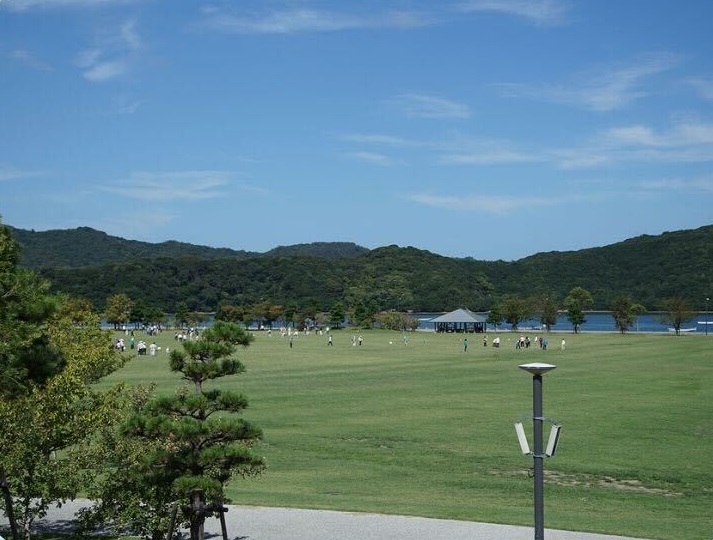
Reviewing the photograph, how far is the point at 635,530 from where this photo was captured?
14852mm

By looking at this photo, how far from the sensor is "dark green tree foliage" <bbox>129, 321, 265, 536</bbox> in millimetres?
11602

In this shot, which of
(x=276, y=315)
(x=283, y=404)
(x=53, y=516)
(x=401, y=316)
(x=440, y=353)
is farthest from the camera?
(x=276, y=315)

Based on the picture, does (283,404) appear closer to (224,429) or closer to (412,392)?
(412,392)

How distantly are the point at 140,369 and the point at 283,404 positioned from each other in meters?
17.7

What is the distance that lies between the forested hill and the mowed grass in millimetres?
112335

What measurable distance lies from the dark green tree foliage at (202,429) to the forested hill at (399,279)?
138 metres

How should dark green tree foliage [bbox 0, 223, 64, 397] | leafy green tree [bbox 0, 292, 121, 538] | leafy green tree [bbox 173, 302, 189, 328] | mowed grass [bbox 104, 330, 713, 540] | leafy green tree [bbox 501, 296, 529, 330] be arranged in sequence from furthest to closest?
leafy green tree [bbox 173, 302, 189, 328], leafy green tree [bbox 501, 296, 529, 330], mowed grass [bbox 104, 330, 713, 540], leafy green tree [bbox 0, 292, 121, 538], dark green tree foliage [bbox 0, 223, 64, 397]

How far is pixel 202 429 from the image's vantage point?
11625 millimetres

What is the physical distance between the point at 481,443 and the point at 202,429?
14105 millimetres

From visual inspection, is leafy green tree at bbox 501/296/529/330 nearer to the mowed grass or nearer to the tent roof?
the tent roof

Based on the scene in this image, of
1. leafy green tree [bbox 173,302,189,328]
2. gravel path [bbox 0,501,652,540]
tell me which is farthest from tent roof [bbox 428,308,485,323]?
gravel path [bbox 0,501,652,540]

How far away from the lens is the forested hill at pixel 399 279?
159500 millimetres

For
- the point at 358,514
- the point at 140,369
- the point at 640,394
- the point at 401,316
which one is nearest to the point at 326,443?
the point at 358,514

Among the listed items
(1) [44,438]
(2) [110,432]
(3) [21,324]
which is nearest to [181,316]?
(2) [110,432]
